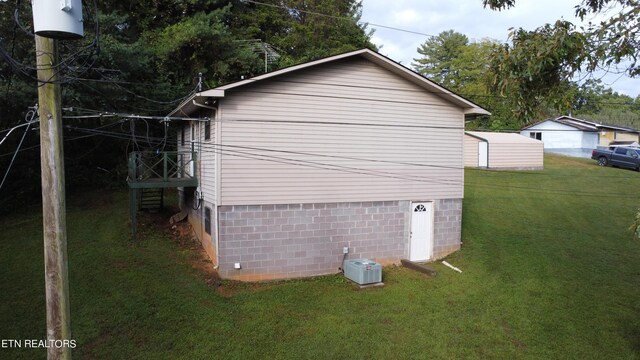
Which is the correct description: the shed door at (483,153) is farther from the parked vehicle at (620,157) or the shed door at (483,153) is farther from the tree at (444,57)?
the tree at (444,57)

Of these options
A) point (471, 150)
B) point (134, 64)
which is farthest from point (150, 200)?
point (471, 150)

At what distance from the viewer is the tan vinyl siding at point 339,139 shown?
13219mm

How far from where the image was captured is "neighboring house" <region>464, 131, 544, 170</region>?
3278 centimetres

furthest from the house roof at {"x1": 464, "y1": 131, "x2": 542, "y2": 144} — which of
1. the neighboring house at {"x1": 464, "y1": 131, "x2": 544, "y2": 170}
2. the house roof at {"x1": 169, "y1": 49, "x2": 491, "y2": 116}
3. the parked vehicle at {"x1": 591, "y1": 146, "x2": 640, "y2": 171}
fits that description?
the house roof at {"x1": 169, "y1": 49, "x2": 491, "y2": 116}

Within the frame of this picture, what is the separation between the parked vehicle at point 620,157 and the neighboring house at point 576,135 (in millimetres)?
5772

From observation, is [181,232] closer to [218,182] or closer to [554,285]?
[218,182]

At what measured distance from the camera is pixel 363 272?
13422 mm

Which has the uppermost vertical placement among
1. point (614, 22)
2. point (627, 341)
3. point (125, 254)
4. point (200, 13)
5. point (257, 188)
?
point (200, 13)

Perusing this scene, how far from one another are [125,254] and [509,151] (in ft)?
88.9

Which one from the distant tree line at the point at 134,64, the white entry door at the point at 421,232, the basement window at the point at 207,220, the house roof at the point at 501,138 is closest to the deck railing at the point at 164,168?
the basement window at the point at 207,220

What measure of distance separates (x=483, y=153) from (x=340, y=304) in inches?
947

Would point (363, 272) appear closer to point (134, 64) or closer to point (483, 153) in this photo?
point (134, 64)

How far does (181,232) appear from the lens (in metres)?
17.8

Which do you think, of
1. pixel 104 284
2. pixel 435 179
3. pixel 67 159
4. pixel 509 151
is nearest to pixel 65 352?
pixel 104 284
